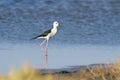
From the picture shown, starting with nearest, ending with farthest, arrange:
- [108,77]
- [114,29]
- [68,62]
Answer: [108,77] → [68,62] → [114,29]

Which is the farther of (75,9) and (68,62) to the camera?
(75,9)

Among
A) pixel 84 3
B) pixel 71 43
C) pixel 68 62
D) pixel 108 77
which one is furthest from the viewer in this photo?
pixel 84 3

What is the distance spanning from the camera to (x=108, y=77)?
38.3 ft

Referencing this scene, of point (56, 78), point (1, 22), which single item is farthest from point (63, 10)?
point (56, 78)

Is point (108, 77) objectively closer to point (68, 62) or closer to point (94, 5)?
point (68, 62)

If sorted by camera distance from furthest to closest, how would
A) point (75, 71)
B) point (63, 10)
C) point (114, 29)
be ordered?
point (63, 10) < point (114, 29) < point (75, 71)

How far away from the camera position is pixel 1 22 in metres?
21.2

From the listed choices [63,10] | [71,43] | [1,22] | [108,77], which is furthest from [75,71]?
[63,10]

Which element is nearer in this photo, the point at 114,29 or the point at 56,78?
the point at 56,78

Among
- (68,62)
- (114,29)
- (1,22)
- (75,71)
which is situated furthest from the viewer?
(1,22)

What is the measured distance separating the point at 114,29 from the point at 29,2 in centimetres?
568

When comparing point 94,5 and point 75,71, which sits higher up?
point 94,5

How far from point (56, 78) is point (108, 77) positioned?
1.13 meters

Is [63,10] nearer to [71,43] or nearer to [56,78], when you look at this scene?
[71,43]
